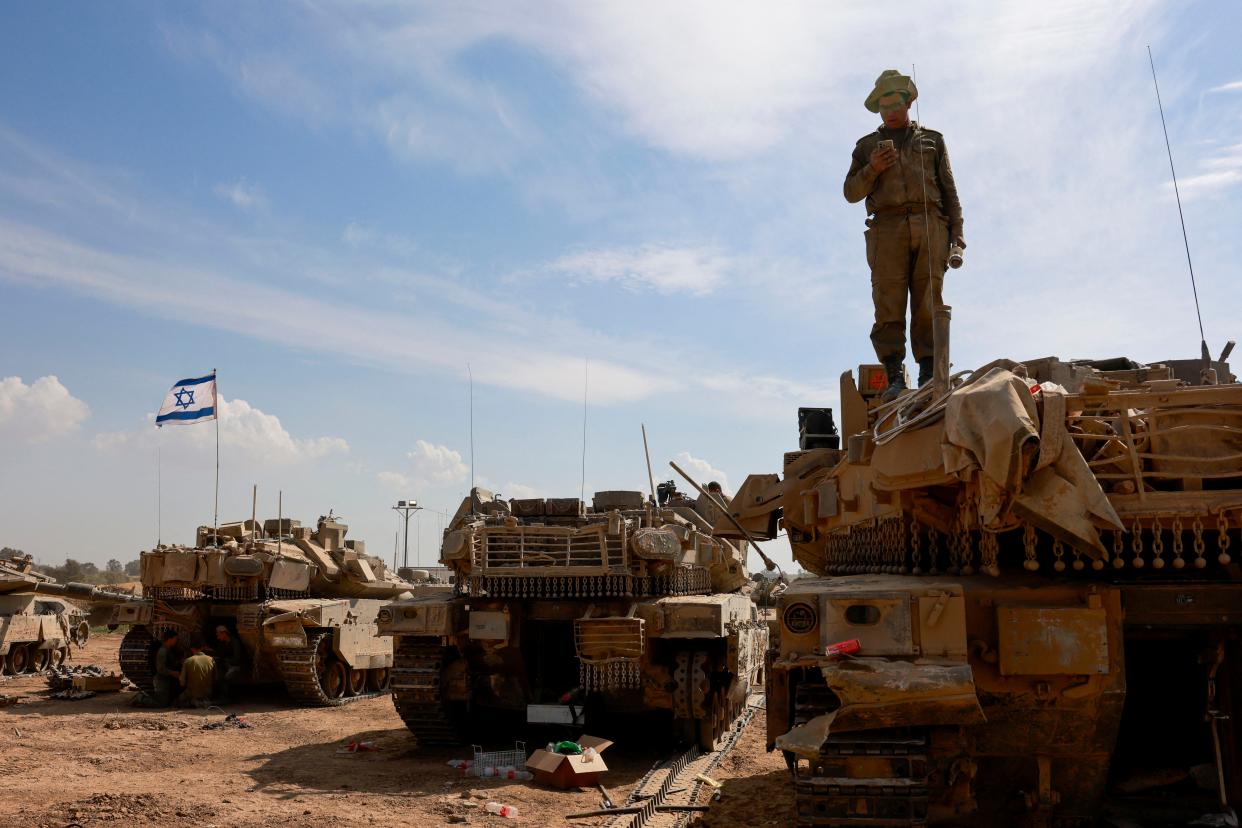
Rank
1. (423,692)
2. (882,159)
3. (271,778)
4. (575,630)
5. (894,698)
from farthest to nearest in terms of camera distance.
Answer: (423,692) < (575,630) < (271,778) < (882,159) < (894,698)

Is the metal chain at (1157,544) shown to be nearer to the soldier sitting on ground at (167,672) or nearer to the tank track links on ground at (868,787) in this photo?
the tank track links on ground at (868,787)

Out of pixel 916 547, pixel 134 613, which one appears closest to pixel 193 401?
pixel 134 613

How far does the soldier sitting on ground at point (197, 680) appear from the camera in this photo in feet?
47.9

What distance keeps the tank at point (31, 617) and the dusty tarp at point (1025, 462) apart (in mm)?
17212

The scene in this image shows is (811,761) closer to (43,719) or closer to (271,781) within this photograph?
(271,781)

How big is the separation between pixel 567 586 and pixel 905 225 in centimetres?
452

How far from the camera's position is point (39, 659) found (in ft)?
65.7

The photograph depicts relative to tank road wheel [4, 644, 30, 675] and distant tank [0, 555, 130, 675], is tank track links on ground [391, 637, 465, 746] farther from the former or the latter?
tank road wheel [4, 644, 30, 675]

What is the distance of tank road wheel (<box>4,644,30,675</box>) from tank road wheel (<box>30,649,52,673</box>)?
0.10 m

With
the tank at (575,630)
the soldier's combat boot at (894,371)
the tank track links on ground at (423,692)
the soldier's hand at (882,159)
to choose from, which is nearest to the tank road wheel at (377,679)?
the tank at (575,630)

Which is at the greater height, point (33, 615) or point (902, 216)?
point (902, 216)

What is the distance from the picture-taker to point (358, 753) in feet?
36.0

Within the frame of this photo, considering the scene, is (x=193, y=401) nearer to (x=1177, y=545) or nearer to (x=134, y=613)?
(x=134, y=613)

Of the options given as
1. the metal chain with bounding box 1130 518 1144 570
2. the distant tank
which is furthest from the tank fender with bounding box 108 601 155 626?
the metal chain with bounding box 1130 518 1144 570
